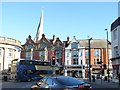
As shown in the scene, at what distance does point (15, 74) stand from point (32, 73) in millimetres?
2794

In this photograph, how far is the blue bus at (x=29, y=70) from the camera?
46938 mm

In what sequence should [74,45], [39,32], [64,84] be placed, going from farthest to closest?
1. [39,32]
2. [74,45]
3. [64,84]

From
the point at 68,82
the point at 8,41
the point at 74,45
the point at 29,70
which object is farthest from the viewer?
the point at 74,45

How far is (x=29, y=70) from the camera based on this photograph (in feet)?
156

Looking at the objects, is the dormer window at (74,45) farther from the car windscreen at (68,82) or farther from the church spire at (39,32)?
the car windscreen at (68,82)

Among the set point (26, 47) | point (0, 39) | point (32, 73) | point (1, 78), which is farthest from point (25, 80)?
point (26, 47)

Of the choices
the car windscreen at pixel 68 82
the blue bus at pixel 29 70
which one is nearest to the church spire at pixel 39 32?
the blue bus at pixel 29 70

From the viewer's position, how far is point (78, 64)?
8725cm

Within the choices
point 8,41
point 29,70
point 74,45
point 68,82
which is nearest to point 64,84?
point 68,82

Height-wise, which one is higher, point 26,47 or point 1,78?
point 26,47

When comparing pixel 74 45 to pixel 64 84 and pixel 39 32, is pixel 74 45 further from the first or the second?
pixel 64 84

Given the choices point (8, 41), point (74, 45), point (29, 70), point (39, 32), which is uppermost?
point (39, 32)

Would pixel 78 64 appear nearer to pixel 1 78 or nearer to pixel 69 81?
pixel 1 78

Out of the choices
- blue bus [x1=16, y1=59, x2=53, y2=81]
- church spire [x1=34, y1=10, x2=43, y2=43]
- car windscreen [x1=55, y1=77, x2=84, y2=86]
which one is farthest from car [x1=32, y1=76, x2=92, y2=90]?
church spire [x1=34, y1=10, x2=43, y2=43]
